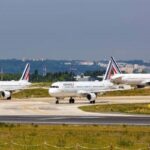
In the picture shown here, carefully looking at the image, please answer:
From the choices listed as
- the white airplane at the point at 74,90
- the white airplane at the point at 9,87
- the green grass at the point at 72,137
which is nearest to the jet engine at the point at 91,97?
the white airplane at the point at 74,90

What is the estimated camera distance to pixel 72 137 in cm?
5666

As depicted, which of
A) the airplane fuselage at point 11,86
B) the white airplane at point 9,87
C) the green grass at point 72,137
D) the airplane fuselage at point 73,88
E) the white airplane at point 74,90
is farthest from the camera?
the airplane fuselage at point 11,86

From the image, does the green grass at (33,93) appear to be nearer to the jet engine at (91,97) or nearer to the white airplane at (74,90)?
the white airplane at (74,90)

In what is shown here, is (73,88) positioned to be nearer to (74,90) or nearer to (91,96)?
(74,90)

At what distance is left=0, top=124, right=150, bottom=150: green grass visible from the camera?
162ft

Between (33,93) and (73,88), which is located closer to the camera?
(73,88)

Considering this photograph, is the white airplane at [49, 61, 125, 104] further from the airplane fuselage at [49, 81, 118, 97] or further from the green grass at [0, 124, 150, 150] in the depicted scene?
the green grass at [0, 124, 150, 150]

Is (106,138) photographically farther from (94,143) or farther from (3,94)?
(3,94)

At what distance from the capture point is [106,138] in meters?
56.0

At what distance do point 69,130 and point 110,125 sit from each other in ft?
26.5

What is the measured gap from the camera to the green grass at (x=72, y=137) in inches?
1939

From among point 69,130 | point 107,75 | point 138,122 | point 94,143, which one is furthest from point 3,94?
point 94,143

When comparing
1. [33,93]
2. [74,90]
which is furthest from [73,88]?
[33,93]

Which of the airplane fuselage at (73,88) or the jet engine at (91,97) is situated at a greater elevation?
the airplane fuselage at (73,88)
